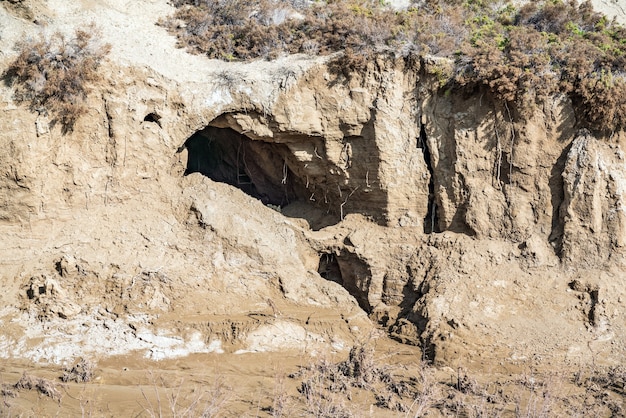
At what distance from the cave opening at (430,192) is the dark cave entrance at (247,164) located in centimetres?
265

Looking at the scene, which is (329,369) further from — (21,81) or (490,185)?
(21,81)

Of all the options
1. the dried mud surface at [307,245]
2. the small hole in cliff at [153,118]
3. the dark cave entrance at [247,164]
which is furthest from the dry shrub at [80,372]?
the dark cave entrance at [247,164]

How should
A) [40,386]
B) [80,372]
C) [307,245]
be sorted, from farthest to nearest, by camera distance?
[307,245]
[80,372]
[40,386]

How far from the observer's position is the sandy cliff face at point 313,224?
37.2 ft

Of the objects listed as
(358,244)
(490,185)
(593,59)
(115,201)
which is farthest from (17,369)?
(593,59)

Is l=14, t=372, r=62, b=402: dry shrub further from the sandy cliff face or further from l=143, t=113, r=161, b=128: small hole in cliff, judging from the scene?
l=143, t=113, r=161, b=128: small hole in cliff

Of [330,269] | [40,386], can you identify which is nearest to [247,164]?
[330,269]

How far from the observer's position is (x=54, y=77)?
11.7m

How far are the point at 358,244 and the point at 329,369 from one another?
9.77 feet

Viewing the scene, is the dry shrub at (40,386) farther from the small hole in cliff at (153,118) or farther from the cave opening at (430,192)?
the cave opening at (430,192)

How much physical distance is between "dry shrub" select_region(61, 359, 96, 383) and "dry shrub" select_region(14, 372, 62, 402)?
407mm

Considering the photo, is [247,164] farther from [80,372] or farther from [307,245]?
[80,372]

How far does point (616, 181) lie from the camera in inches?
475

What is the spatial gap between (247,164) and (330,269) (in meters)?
3.23
